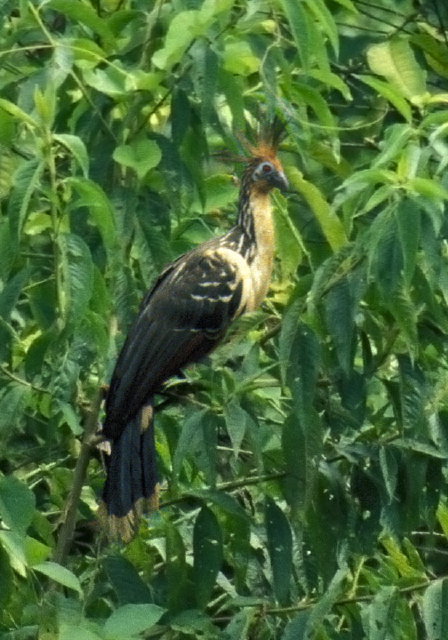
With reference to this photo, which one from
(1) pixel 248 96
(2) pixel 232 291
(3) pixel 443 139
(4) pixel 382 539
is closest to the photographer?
(3) pixel 443 139

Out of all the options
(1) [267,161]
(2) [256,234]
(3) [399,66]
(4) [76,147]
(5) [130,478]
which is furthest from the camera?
(2) [256,234]

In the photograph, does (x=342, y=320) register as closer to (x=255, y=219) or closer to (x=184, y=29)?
(x=184, y=29)

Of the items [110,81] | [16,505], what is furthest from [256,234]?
[16,505]

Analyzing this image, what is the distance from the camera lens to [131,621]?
3.26 meters

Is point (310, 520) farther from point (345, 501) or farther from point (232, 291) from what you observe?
point (232, 291)

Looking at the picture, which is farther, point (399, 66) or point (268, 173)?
point (268, 173)

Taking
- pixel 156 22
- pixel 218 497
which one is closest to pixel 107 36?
pixel 156 22

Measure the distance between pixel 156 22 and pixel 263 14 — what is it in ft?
0.95

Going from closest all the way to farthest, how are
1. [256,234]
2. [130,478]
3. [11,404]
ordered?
[11,404], [130,478], [256,234]

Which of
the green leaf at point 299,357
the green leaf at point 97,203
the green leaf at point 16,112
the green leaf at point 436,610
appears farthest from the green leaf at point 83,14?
the green leaf at point 436,610

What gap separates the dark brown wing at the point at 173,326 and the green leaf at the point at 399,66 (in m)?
0.88

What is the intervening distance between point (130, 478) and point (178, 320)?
0.76 m

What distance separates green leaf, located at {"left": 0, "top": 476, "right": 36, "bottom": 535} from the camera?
10.6ft

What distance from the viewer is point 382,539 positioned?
4469 millimetres
